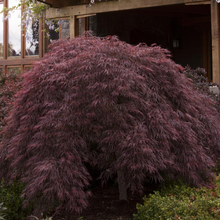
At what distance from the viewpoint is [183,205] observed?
11.4ft

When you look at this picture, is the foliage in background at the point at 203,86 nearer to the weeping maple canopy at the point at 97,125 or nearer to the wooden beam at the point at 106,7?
the wooden beam at the point at 106,7

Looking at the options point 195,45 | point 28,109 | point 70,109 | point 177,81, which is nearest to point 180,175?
point 177,81

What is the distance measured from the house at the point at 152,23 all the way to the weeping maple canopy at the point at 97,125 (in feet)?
Answer: 10.8

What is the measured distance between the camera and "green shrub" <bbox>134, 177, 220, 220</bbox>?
3.40 meters

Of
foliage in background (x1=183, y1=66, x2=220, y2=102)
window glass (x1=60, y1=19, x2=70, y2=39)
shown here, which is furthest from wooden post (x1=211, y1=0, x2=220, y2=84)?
window glass (x1=60, y1=19, x2=70, y2=39)

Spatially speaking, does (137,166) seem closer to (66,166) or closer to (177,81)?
(66,166)

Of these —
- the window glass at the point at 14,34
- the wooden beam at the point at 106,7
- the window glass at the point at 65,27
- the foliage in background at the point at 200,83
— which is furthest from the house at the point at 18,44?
the foliage in background at the point at 200,83

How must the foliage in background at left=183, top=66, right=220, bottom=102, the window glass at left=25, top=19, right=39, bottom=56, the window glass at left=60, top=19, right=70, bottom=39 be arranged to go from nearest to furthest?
the foliage in background at left=183, top=66, right=220, bottom=102 < the window glass at left=60, top=19, right=70, bottom=39 < the window glass at left=25, top=19, right=39, bottom=56

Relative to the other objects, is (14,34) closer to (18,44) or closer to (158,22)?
(18,44)

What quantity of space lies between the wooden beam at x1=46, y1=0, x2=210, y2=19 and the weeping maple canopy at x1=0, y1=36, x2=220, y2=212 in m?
3.51

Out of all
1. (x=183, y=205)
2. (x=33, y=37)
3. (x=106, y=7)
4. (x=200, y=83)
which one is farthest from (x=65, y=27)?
(x=183, y=205)

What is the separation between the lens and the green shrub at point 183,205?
340 cm

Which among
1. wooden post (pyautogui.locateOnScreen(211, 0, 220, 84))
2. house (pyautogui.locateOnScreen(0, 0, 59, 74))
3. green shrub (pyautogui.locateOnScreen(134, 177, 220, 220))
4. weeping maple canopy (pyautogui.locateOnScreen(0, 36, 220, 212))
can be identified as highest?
house (pyautogui.locateOnScreen(0, 0, 59, 74))

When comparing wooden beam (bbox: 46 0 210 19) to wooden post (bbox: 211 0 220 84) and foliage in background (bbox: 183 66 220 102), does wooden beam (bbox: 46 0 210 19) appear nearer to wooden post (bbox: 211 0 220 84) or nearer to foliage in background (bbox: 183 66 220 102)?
wooden post (bbox: 211 0 220 84)
